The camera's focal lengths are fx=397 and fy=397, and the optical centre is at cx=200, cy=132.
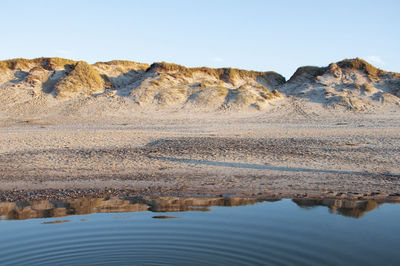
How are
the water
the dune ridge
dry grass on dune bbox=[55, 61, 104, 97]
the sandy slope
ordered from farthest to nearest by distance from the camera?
1. dry grass on dune bbox=[55, 61, 104, 97]
2. the dune ridge
3. the sandy slope
4. the water

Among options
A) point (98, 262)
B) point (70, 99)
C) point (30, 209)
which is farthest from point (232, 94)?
point (98, 262)

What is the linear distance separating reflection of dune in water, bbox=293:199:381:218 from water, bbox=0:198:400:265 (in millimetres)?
23

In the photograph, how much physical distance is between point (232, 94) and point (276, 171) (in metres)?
22.3

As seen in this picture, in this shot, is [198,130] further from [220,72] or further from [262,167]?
[220,72]

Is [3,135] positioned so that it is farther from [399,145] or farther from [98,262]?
[399,145]

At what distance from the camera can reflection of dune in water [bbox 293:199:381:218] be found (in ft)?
29.1

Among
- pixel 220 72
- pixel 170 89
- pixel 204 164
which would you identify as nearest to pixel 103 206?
pixel 204 164

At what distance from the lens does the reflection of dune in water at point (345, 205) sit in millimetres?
8867

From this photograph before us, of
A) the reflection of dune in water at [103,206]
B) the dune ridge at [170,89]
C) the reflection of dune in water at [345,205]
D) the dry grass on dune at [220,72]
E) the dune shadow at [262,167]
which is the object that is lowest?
the reflection of dune in water at [103,206]

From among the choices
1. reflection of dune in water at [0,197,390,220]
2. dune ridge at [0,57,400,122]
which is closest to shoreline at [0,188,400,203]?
reflection of dune in water at [0,197,390,220]

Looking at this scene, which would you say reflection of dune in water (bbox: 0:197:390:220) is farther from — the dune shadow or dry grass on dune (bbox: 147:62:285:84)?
dry grass on dune (bbox: 147:62:285:84)

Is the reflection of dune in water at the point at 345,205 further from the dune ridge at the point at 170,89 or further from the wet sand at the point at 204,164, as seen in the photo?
the dune ridge at the point at 170,89

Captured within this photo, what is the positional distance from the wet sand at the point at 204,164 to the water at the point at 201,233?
1.03 meters

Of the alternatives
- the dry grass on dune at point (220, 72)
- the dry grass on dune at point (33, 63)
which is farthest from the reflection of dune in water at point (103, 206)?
the dry grass on dune at point (33, 63)
